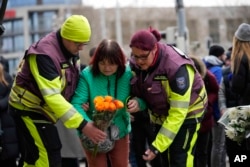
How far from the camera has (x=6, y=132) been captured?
762 centimetres

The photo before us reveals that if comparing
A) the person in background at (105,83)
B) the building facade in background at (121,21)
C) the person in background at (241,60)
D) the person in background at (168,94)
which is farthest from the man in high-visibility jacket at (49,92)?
the building facade in background at (121,21)

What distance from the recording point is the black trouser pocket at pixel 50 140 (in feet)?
18.5

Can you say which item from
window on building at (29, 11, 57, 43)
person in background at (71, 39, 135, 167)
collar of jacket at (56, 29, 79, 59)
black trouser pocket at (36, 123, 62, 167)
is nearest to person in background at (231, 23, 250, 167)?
person in background at (71, 39, 135, 167)

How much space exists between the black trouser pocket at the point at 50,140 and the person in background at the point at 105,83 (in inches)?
12.9

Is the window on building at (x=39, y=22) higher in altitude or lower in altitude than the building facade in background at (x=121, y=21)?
lower

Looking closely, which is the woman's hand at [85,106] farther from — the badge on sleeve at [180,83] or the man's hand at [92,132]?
the badge on sleeve at [180,83]

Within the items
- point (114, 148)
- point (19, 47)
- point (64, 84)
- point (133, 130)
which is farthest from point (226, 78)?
point (19, 47)

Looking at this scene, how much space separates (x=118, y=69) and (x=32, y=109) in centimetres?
88

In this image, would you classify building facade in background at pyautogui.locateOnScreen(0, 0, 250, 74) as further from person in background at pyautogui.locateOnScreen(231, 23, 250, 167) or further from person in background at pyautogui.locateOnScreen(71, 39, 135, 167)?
person in background at pyautogui.locateOnScreen(71, 39, 135, 167)

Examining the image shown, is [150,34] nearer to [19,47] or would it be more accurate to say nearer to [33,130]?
[33,130]

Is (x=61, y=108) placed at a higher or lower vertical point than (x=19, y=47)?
higher

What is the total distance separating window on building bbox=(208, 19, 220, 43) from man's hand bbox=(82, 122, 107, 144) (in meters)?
64.1

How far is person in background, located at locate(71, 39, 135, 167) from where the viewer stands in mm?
5617

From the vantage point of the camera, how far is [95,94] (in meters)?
5.79
